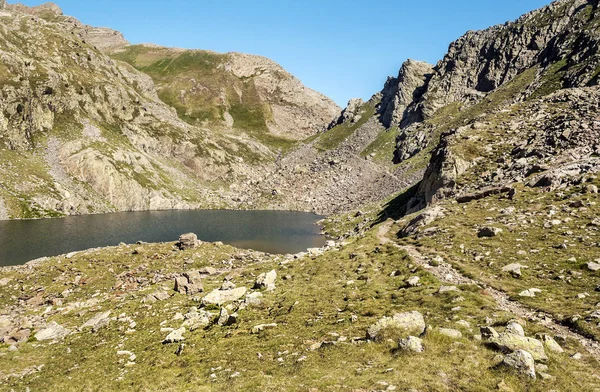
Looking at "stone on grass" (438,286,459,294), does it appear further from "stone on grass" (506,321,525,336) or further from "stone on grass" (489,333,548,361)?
"stone on grass" (489,333,548,361)

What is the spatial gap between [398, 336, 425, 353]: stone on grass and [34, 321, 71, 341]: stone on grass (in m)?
25.0

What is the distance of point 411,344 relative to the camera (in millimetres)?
14547

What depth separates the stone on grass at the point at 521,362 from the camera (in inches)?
470

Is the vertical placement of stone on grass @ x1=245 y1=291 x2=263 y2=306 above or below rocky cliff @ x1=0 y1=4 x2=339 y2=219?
below

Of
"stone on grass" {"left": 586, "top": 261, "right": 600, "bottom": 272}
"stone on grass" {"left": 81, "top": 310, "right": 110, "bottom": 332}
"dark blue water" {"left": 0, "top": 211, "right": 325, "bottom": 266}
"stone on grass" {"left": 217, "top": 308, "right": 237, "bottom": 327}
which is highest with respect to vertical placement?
"stone on grass" {"left": 586, "top": 261, "right": 600, "bottom": 272}

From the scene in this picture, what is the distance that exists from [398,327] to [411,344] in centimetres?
172

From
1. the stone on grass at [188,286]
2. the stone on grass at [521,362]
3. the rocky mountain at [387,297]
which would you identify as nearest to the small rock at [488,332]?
the rocky mountain at [387,297]

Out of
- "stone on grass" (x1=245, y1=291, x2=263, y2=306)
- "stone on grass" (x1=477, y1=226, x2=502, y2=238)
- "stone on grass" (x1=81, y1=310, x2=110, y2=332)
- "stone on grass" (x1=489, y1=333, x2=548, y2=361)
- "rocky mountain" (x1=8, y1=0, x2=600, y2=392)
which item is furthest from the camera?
"stone on grass" (x1=477, y1=226, x2=502, y2=238)

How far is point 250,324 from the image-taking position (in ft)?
68.9

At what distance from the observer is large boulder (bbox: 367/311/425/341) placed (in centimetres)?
1602

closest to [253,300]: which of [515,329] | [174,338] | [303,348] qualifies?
[174,338]

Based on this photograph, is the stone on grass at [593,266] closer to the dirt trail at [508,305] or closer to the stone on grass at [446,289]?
the dirt trail at [508,305]

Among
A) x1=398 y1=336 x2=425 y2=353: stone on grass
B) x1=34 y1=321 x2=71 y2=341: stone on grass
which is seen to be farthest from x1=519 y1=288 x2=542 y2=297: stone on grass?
x1=34 y1=321 x2=71 y2=341: stone on grass

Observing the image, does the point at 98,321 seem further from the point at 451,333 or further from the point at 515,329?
the point at 515,329
